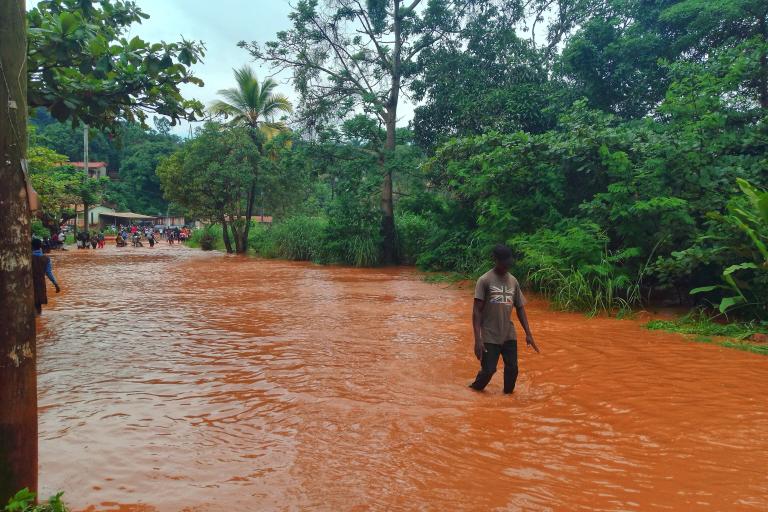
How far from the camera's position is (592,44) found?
17656 millimetres

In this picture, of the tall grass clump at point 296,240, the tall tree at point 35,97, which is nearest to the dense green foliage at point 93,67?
the tall tree at point 35,97

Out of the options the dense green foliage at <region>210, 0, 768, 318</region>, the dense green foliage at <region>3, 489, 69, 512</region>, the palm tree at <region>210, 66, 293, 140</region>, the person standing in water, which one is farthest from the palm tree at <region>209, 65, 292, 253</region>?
the dense green foliage at <region>3, 489, 69, 512</region>

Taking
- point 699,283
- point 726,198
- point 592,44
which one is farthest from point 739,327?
point 592,44

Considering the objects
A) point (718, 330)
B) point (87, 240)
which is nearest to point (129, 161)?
point (87, 240)

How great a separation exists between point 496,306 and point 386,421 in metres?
1.57

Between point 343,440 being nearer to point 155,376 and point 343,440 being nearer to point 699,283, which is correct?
point 155,376

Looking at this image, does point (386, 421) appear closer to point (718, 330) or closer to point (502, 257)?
point (502, 257)

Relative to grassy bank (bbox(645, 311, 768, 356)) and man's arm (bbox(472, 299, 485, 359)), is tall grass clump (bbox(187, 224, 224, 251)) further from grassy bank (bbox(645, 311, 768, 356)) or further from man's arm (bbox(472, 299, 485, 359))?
man's arm (bbox(472, 299, 485, 359))

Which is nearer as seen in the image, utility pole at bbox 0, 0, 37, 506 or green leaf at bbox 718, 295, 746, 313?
utility pole at bbox 0, 0, 37, 506

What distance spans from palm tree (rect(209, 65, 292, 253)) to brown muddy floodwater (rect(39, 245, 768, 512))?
79.8 ft

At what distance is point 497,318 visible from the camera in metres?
5.30

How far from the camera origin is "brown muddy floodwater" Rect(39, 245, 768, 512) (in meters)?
3.38

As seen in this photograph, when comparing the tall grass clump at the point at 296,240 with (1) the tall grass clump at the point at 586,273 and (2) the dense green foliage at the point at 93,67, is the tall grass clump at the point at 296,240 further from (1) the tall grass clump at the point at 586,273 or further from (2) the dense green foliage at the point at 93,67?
(2) the dense green foliage at the point at 93,67

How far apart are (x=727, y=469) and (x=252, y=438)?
3403 millimetres
